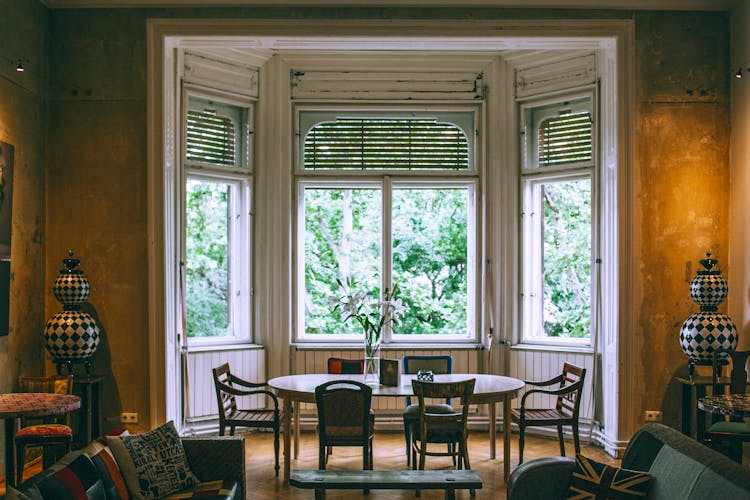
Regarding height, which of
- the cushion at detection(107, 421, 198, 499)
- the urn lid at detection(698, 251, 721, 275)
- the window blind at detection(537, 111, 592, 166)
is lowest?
the cushion at detection(107, 421, 198, 499)

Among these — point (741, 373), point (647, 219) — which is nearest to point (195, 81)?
point (647, 219)

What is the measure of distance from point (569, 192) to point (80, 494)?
5388mm

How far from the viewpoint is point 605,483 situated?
3389 mm

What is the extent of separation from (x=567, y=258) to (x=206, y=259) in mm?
3511

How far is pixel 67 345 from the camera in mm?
5492

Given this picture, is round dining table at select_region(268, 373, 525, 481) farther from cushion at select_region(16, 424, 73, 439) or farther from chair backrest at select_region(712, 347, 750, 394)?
cushion at select_region(16, 424, 73, 439)

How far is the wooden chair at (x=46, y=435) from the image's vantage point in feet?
14.8

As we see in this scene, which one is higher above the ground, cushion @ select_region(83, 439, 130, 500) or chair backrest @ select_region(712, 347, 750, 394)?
chair backrest @ select_region(712, 347, 750, 394)

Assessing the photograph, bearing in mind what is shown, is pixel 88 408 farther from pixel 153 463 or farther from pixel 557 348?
pixel 557 348

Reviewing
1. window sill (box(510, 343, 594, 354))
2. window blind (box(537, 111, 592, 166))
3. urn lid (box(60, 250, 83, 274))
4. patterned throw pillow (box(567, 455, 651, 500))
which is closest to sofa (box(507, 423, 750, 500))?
patterned throw pillow (box(567, 455, 651, 500))

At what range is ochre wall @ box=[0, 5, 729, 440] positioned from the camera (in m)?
6.11

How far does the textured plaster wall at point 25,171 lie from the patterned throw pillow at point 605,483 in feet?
13.4

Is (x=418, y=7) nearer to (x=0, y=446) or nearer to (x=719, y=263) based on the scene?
(x=719, y=263)

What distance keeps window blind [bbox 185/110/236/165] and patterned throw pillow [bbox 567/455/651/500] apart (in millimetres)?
4875
